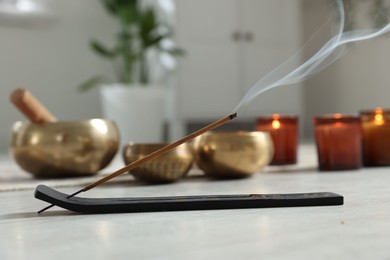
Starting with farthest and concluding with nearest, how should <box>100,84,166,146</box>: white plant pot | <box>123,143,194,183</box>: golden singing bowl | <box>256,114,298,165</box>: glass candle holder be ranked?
<box>100,84,166,146</box>: white plant pot → <box>256,114,298,165</box>: glass candle holder → <box>123,143,194,183</box>: golden singing bowl

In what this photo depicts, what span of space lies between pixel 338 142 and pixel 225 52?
193 centimetres

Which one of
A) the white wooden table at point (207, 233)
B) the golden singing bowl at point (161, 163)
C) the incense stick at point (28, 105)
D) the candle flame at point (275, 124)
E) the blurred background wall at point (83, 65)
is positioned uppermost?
the blurred background wall at point (83, 65)

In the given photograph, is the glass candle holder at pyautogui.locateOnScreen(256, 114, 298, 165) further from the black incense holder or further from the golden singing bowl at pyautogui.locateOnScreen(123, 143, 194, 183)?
the black incense holder

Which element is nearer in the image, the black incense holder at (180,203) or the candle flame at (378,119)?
the black incense holder at (180,203)

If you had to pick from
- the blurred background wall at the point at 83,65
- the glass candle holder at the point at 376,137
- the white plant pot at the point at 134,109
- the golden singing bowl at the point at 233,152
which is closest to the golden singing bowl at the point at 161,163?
the golden singing bowl at the point at 233,152

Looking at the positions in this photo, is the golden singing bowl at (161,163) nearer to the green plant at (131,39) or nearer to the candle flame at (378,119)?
the candle flame at (378,119)

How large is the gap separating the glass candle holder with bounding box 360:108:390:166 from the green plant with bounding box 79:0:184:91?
1.68 metres

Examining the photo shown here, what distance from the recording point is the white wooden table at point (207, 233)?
1.42 ft

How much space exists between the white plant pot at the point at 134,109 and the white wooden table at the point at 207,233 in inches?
75.4

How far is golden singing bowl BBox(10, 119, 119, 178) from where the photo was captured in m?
1.04

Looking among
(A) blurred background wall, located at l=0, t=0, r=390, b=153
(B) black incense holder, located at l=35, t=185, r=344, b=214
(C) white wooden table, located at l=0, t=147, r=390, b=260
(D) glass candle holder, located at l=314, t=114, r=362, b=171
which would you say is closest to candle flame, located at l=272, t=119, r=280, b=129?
(D) glass candle holder, located at l=314, t=114, r=362, b=171

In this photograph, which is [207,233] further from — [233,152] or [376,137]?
[376,137]

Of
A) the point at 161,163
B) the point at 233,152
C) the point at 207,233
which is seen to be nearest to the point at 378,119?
the point at 233,152

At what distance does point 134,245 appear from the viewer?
1.51 feet
